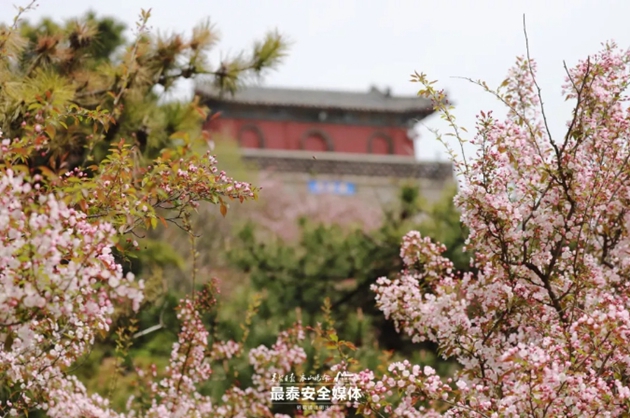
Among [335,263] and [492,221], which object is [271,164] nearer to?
[335,263]

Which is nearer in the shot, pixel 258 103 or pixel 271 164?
pixel 271 164

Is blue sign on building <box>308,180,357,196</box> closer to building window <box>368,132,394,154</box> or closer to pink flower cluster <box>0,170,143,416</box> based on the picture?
building window <box>368,132,394,154</box>

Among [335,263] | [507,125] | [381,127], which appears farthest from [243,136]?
[507,125]

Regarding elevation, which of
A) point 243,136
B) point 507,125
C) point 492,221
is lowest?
point 492,221

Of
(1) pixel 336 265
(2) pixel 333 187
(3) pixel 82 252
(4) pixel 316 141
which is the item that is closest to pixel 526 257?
(3) pixel 82 252

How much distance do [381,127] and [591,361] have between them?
32715 mm

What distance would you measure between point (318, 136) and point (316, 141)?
29cm

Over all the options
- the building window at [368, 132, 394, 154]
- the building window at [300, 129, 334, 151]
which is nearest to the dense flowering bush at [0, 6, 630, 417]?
the building window at [300, 129, 334, 151]

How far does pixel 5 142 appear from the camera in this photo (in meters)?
3.01

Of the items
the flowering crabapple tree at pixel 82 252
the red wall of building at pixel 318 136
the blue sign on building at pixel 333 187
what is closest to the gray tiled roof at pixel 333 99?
the red wall of building at pixel 318 136

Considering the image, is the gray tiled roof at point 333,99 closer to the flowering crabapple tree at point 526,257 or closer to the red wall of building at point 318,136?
the red wall of building at point 318,136

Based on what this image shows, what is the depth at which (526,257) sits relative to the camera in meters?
4.22

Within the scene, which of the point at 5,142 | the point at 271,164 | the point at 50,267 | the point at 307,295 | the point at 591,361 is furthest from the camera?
the point at 271,164

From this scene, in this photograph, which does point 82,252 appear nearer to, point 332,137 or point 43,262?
point 43,262
